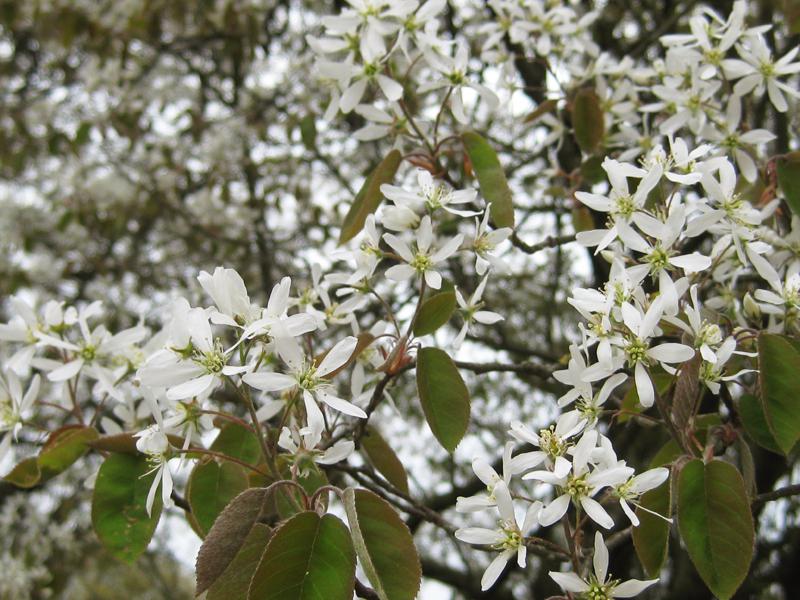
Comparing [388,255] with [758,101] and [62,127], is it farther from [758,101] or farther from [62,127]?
[62,127]

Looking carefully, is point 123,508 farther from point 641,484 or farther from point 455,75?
point 455,75

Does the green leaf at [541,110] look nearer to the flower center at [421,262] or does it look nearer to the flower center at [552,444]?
the flower center at [421,262]

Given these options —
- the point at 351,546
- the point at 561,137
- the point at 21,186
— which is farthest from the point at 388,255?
the point at 21,186

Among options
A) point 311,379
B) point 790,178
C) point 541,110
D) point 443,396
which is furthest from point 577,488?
point 541,110

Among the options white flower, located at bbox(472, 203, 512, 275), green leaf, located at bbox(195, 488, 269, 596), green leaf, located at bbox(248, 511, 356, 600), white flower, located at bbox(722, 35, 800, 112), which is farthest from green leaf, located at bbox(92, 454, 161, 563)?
white flower, located at bbox(722, 35, 800, 112)

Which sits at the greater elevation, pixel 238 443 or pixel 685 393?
pixel 685 393

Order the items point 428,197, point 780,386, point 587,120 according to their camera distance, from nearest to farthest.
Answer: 1. point 780,386
2. point 428,197
3. point 587,120

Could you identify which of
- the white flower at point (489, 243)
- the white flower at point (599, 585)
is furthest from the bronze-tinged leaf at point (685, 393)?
the white flower at point (489, 243)
